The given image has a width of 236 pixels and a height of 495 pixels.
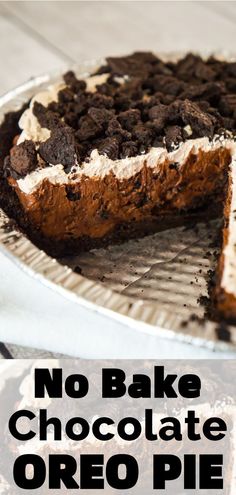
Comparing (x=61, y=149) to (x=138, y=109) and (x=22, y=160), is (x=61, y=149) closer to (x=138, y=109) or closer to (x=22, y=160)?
(x=22, y=160)

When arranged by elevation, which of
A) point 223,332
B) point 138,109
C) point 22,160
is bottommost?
point 223,332

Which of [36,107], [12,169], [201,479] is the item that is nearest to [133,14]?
[36,107]

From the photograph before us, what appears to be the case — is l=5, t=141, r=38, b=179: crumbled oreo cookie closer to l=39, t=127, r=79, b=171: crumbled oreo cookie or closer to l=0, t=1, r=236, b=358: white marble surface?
l=39, t=127, r=79, b=171: crumbled oreo cookie

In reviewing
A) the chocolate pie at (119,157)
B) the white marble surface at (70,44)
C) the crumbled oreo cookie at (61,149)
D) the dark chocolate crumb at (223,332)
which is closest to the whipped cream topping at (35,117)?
the chocolate pie at (119,157)

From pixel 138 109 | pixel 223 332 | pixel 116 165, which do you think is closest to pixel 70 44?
pixel 138 109

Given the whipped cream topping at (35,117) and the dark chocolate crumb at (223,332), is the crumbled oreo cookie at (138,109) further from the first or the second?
the dark chocolate crumb at (223,332)
